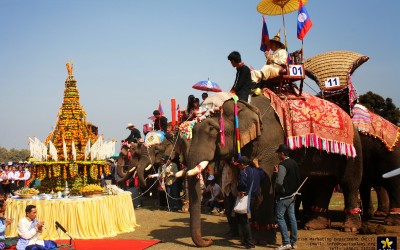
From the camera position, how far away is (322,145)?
8.49 meters

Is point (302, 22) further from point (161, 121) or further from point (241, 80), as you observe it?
point (161, 121)

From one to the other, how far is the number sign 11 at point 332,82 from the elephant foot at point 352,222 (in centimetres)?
293

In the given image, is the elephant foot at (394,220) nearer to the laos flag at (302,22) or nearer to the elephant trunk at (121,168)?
the laos flag at (302,22)

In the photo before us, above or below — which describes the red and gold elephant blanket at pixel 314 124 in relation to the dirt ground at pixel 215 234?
above

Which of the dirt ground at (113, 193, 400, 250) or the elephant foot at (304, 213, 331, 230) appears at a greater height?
the elephant foot at (304, 213, 331, 230)

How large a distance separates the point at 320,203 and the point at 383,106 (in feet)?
55.2

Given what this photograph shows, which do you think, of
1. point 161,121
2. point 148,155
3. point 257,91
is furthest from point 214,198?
point 257,91

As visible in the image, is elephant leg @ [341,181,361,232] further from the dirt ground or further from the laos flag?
the laos flag

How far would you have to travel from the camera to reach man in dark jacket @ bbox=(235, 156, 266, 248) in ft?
23.9

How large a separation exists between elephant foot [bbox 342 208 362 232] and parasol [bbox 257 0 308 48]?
4.70 m

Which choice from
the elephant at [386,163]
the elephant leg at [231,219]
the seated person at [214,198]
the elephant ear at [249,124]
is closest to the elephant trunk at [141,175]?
the seated person at [214,198]

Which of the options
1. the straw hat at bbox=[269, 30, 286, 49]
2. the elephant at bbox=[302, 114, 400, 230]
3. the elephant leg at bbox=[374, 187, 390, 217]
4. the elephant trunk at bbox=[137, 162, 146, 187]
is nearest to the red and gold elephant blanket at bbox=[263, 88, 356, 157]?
the elephant at bbox=[302, 114, 400, 230]

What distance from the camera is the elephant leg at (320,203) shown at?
940 cm

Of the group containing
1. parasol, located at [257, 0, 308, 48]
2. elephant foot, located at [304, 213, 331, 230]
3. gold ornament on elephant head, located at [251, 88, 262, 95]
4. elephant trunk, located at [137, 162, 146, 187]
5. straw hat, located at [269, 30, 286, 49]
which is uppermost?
parasol, located at [257, 0, 308, 48]
